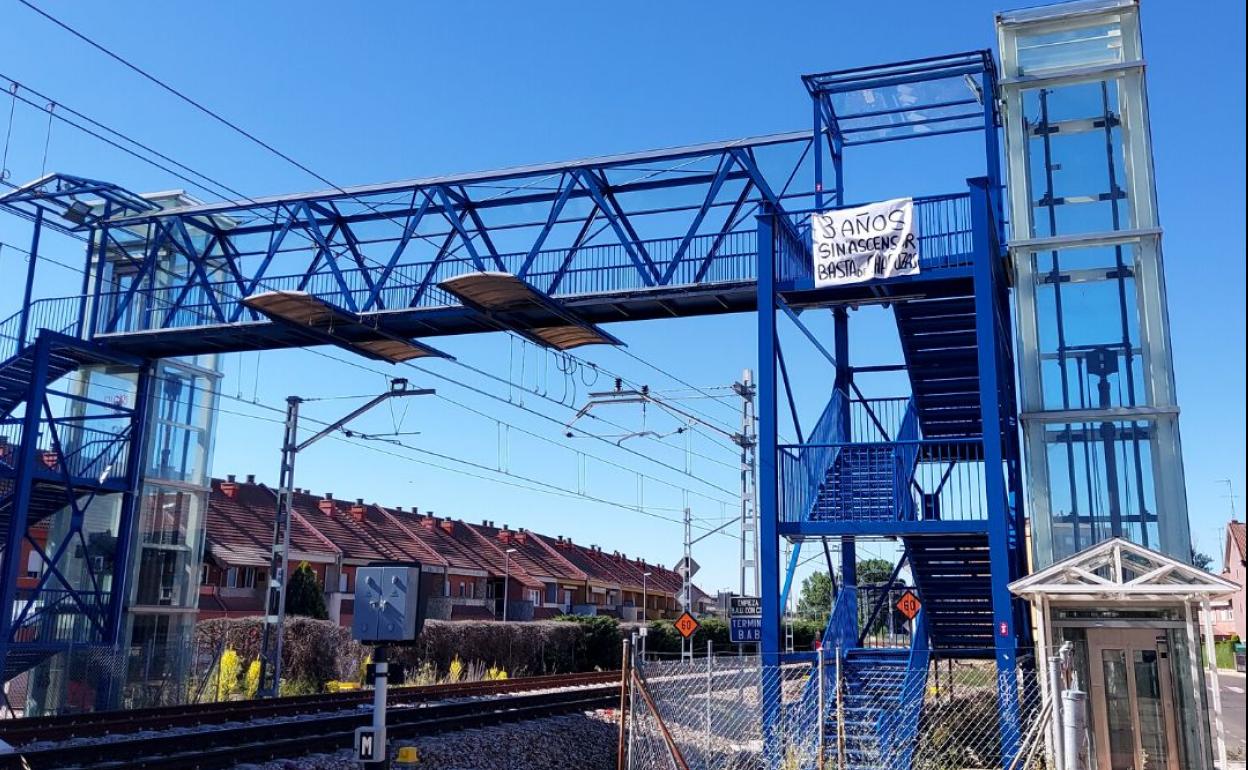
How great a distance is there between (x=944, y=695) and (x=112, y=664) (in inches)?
659

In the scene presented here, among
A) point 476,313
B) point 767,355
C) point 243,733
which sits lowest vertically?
point 243,733

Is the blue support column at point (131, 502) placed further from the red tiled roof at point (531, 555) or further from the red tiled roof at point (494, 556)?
the red tiled roof at point (531, 555)

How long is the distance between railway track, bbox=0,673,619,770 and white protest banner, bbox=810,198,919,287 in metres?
9.39

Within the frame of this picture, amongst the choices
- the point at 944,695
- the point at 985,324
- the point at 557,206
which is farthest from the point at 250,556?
the point at 985,324

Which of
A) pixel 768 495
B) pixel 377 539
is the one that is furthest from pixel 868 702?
pixel 377 539

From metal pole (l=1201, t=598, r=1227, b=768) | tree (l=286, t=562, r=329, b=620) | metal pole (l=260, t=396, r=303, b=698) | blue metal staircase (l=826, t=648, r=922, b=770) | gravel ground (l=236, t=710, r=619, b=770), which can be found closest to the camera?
metal pole (l=1201, t=598, r=1227, b=768)

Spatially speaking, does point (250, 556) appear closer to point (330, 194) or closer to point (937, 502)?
point (330, 194)

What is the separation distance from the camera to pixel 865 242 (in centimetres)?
1627

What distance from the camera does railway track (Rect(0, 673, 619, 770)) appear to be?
45.9ft

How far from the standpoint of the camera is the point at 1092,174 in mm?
17594

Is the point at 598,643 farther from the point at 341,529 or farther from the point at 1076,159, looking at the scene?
the point at 1076,159

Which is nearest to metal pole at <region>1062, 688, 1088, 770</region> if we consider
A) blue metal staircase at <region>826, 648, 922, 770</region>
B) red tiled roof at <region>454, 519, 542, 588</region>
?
blue metal staircase at <region>826, 648, 922, 770</region>

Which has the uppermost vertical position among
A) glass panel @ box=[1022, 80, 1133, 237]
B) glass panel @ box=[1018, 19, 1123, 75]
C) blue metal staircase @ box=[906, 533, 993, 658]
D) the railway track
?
glass panel @ box=[1018, 19, 1123, 75]

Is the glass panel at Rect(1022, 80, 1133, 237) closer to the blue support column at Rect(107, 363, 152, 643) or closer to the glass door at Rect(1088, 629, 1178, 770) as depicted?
the glass door at Rect(1088, 629, 1178, 770)
